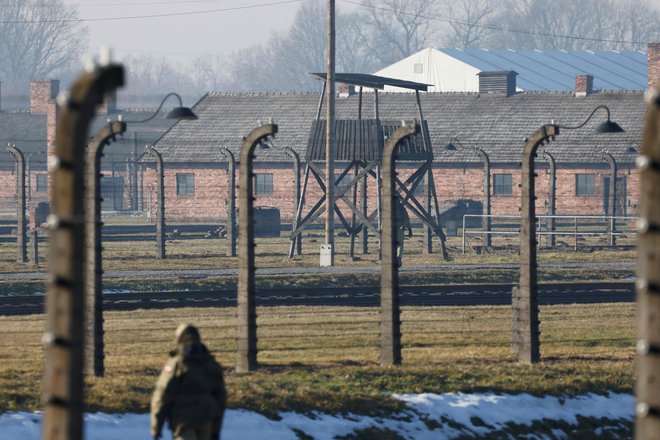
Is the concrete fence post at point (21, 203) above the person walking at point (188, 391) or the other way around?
above

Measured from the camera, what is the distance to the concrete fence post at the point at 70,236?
6301 mm

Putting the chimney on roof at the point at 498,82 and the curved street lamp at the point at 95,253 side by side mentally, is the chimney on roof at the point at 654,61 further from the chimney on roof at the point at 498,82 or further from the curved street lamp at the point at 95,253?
the curved street lamp at the point at 95,253

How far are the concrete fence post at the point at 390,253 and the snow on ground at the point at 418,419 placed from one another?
4.87 ft

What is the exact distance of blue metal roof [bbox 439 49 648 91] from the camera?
3720 inches

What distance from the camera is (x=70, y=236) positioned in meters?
6.34

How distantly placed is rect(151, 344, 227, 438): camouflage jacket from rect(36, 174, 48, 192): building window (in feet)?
211

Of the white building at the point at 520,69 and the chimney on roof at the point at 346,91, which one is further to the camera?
the white building at the point at 520,69

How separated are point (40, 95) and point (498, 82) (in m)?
28.9

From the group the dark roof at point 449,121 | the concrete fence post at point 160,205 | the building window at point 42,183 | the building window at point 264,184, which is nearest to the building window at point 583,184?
the dark roof at point 449,121

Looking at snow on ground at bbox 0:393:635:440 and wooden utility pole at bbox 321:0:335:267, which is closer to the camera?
snow on ground at bbox 0:393:635:440

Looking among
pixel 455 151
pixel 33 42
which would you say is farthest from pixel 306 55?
pixel 455 151

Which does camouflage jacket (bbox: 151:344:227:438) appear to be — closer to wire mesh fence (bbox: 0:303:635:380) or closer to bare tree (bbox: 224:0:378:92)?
wire mesh fence (bbox: 0:303:635:380)

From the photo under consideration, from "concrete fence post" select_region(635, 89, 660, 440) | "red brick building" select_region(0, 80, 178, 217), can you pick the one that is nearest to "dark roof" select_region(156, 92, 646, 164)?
"red brick building" select_region(0, 80, 178, 217)

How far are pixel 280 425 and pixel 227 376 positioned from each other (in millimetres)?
2341
